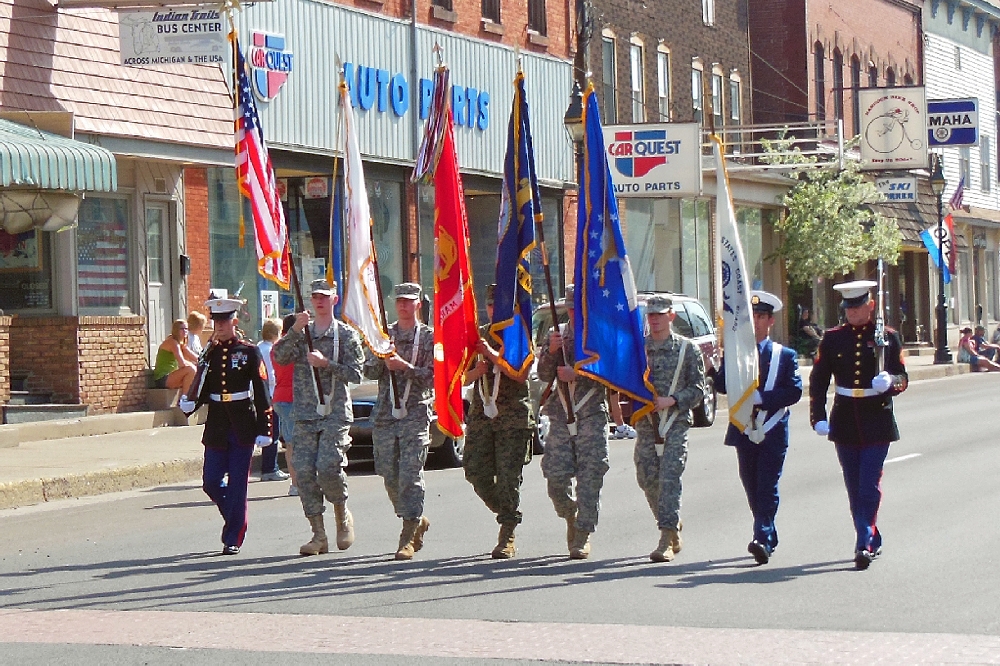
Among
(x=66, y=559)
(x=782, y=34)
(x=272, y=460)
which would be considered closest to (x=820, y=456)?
(x=272, y=460)

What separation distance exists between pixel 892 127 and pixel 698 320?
20129 mm

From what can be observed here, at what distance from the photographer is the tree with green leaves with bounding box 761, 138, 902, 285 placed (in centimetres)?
3944

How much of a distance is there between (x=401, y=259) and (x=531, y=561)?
17266 mm

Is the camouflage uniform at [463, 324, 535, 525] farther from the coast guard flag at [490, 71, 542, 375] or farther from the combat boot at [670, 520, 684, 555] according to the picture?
the combat boot at [670, 520, 684, 555]

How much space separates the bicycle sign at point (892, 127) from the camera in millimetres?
41094

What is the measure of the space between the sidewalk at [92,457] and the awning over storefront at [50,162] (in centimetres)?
293

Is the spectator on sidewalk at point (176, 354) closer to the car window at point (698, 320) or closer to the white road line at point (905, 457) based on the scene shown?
the car window at point (698, 320)

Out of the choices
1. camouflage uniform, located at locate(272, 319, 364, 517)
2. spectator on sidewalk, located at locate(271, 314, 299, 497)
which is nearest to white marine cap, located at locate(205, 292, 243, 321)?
camouflage uniform, located at locate(272, 319, 364, 517)

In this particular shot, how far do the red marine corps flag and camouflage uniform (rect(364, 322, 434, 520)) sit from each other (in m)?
0.14

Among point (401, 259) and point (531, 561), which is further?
point (401, 259)

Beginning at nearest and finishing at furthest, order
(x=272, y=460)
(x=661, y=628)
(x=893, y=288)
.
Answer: (x=661, y=628) → (x=272, y=460) → (x=893, y=288)

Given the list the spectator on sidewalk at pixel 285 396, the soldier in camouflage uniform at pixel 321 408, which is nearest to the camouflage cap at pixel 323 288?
the soldier in camouflage uniform at pixel 321 408

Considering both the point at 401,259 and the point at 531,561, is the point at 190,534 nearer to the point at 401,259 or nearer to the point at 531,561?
the point at 531,561

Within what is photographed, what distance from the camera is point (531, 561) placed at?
36.7 feet
